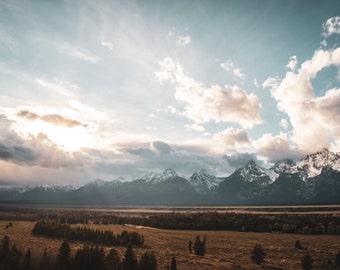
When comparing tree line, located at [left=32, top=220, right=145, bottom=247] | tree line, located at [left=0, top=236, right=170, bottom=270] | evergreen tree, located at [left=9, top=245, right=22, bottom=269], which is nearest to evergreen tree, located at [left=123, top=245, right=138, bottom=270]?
tree line, located at [left=0, top=236, right=170, bottom=270]

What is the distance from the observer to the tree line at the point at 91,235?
4582 inches

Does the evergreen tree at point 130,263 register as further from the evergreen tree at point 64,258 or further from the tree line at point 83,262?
the evergreen tree at point 64,258

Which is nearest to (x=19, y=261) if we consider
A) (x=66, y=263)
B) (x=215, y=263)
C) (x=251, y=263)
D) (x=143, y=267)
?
(x=66, y=263)

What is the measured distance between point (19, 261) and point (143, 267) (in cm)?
2695

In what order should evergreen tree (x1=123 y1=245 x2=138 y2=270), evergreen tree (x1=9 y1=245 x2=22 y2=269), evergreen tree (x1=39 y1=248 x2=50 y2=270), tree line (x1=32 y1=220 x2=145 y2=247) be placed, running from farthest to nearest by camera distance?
→ tree line (x1=32 y1=220 x2=145 y2=247) < evergreen tree (x1=39 y1=248 x2=50 y2=270) < evergreen tree (x1=9 y1=245 x2=22 y2=269) < evergreen tree (x1=123 y1=245 x2=138 y2=270)

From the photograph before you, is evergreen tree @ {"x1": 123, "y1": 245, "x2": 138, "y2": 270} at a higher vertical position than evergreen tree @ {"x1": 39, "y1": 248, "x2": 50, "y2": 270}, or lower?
higher

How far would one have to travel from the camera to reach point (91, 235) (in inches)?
4884

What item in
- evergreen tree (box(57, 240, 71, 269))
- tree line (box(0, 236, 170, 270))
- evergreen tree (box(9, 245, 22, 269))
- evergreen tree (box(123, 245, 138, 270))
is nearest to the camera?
evergreen tree (box(123, 245, 138, 270))

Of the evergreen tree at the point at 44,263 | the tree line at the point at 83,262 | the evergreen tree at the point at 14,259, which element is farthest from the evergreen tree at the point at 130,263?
the evergreen tree at the point at 14,259

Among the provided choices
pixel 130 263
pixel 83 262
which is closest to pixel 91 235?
pixel 83 262

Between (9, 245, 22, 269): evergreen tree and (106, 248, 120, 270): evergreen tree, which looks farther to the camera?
(9, 245, 22, 269): evergreen tree

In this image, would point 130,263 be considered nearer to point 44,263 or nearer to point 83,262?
point 83,262

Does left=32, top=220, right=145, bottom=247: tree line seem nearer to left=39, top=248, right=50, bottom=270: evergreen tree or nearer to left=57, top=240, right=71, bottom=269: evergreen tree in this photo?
left=39, top=248, right=50, bottom=270: evergreen tree

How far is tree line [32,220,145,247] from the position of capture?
382ft
